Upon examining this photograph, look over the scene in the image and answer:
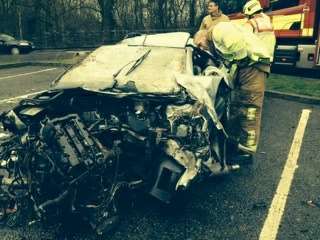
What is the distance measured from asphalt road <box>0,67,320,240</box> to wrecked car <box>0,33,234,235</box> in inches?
8.0

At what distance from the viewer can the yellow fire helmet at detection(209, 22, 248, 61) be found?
4.62m

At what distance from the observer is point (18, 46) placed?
77.1 ft

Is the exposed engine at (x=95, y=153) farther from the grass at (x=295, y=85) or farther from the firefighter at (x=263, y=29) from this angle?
the grass at (x=295, y=85)

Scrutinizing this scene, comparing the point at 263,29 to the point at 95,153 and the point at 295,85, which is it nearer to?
the point at 95,153

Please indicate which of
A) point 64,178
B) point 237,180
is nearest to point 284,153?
point 237,180

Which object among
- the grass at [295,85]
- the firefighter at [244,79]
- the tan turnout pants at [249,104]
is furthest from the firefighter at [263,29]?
the grass at [295,85]

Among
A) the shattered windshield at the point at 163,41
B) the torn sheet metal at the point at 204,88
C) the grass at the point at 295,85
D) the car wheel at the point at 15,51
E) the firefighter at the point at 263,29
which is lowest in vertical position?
the car wheel at the point at 15,51

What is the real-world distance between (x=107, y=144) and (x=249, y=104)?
2.21m

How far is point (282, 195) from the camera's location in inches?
158

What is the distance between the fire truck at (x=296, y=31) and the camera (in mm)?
10078

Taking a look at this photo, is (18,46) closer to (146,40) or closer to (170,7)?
(170,7)

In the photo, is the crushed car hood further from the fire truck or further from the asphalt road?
the fire truck

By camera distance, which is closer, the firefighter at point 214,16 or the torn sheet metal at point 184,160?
the torn sheet metal at point 184,160

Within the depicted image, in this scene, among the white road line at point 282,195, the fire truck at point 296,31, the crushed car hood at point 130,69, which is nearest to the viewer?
the white road line at point 282,195
